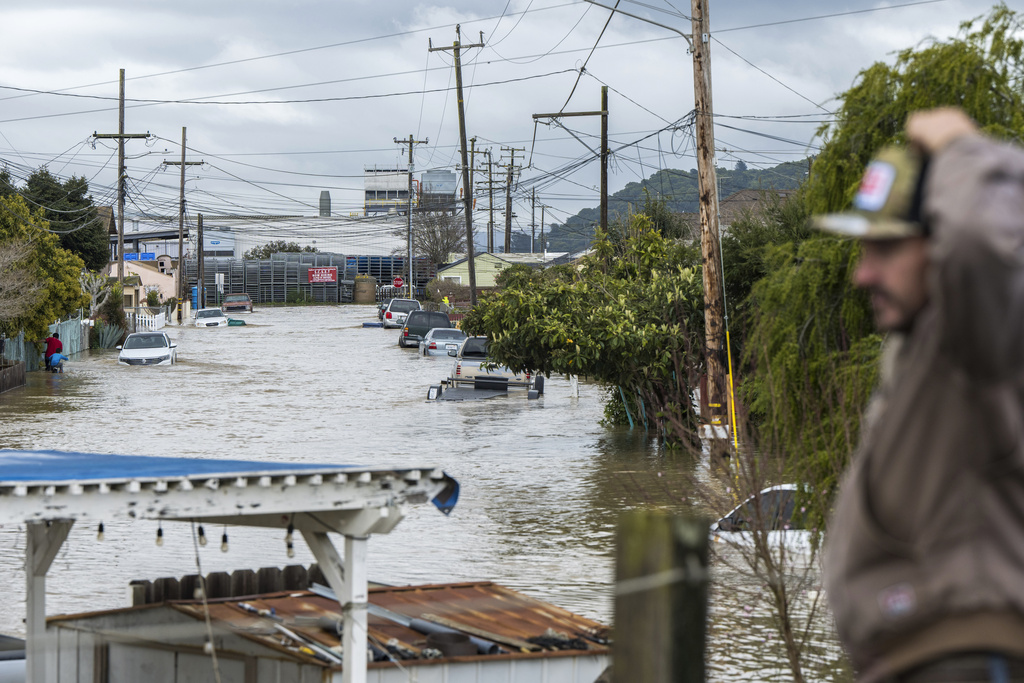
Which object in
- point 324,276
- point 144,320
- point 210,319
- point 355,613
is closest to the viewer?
point 355,613

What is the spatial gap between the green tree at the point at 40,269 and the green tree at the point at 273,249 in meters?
76.4

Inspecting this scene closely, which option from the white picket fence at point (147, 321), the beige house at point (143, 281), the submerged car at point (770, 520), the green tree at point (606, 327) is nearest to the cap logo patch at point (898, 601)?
the submerged car at point (770, 520)

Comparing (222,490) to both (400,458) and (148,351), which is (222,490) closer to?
(400,458)

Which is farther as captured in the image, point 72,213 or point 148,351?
point 72,213

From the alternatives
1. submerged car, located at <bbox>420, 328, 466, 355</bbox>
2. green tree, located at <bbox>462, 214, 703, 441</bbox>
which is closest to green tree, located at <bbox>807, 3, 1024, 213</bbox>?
green tree, located at <bbox>462, 214, 703, 441</bbox>

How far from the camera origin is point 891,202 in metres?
1.92

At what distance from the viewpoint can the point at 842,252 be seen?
31.6ft

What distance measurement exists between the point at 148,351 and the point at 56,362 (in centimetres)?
391

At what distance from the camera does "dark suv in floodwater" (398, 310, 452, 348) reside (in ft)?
176

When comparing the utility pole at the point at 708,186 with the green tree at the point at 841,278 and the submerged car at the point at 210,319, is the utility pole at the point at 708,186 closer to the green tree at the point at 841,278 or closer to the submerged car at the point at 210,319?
the green tree at the point at 841,278

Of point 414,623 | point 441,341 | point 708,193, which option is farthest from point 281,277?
point 414,623

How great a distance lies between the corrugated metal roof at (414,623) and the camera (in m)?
7.38

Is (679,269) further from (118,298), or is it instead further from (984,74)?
(118,298)

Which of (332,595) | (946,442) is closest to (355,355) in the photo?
(332,595)
